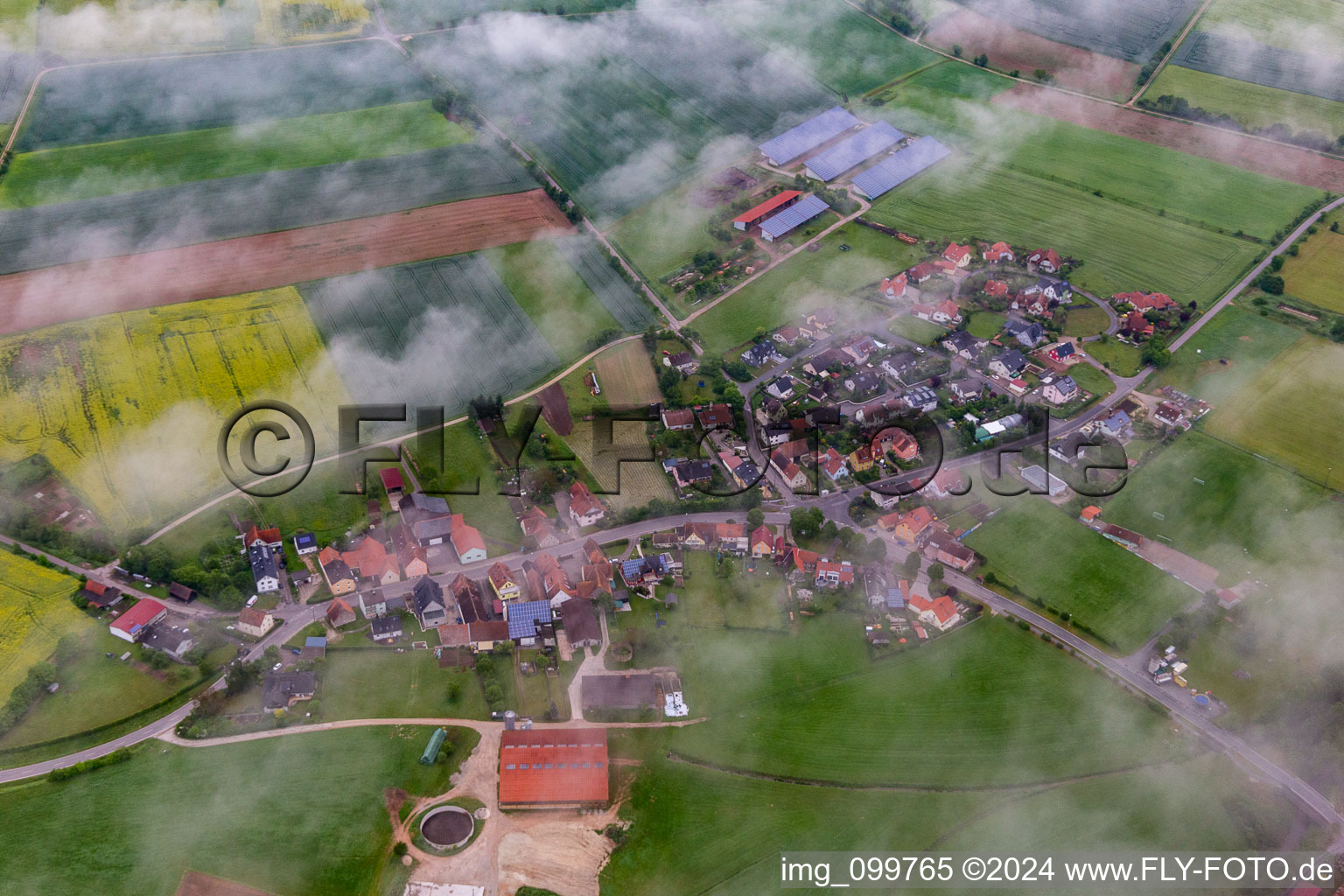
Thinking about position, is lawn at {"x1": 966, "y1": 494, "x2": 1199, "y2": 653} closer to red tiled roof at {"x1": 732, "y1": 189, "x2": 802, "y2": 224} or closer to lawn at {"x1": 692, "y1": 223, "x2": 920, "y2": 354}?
lawn at {"x1": 692, "y1": 223, "x2": 920, "y2": 354}

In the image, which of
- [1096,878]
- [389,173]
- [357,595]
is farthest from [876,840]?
[389,173]

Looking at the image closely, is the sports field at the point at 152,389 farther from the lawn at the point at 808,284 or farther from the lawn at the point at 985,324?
the lawn at the point at 985,324

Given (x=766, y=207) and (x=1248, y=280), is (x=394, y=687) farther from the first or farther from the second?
(x=1248, y=280)

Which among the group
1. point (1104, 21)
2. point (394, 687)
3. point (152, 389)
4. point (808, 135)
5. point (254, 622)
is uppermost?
point (1104, 21)

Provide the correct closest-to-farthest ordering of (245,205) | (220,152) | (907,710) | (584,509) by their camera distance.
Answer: (907,710) → (584,509) → (245,205) → (220,152)

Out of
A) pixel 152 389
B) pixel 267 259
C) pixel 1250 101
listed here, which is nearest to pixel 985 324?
pixel 1250 101

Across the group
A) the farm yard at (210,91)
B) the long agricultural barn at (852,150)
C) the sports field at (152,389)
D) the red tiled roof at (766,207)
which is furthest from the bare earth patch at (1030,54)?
the sports field at (152,389)
